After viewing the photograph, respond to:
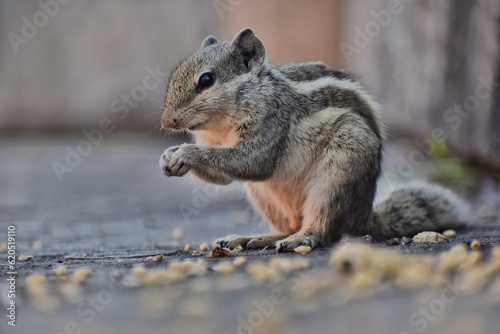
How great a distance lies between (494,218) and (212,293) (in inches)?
116

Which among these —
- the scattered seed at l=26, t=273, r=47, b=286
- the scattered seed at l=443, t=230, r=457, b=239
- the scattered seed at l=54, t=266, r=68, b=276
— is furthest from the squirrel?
the scattered seed at l=26, t=273, r=47, b=286

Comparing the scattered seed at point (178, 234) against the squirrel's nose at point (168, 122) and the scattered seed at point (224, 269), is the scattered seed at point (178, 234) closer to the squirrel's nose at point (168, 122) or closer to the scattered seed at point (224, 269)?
the squirrel's nose at point (168, 122)

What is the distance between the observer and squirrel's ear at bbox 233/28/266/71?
15.2 ft

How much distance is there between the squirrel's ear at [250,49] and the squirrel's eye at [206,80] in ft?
0.80

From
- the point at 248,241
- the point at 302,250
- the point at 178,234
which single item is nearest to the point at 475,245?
the point at 302,250

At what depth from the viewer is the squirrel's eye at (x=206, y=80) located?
176 inches

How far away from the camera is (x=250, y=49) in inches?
183

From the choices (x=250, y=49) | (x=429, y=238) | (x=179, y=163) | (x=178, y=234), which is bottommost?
(x=178, y=234)

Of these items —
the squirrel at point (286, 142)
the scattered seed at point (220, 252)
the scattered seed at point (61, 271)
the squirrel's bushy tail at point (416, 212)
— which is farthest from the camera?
the squirrel's bushy tail at point (416, 212)

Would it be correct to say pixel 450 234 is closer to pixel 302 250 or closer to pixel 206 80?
pixel 302 250

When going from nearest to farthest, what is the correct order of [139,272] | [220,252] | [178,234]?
[139,272] < [220,252] < [178,234]

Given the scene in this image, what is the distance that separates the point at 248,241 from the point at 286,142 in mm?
579

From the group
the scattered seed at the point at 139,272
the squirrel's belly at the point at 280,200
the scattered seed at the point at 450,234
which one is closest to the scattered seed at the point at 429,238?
the scattered seed at the point at 450,234

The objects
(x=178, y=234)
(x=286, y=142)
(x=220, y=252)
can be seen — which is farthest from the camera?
(x=178, y=234)
